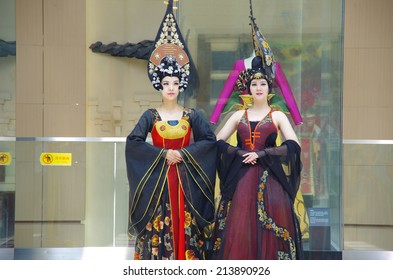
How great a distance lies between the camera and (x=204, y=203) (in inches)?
169

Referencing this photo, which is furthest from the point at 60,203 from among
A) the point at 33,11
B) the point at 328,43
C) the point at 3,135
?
the point at 328,43

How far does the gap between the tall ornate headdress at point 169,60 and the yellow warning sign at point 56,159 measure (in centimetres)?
150

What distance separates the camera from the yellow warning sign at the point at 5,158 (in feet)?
18.3

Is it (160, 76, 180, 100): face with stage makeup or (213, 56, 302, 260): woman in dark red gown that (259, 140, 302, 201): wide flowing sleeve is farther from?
(160, 76, 180, 100): face with stage makeup

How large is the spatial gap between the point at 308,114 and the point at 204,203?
1525 millimetres

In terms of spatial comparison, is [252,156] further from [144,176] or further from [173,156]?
[144,176]

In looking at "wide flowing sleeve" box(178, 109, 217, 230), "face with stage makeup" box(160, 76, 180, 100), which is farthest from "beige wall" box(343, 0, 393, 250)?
"face with stage makeup" box(160, 76, 180, 100)

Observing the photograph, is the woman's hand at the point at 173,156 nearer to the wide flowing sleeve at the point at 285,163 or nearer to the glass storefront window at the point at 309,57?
the wide flowing sleeve at the point at 285,163

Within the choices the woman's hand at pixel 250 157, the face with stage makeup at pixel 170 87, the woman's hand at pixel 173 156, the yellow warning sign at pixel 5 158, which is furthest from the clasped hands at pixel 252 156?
the yellow warning sign at pixel 5 158

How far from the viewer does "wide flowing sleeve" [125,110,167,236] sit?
13.9 feet

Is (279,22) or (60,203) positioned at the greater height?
(279,22)

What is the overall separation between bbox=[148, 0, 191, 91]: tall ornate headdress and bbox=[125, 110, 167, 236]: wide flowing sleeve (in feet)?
1.22

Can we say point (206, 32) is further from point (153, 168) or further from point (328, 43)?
point (153, 168)

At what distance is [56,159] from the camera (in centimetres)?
561
